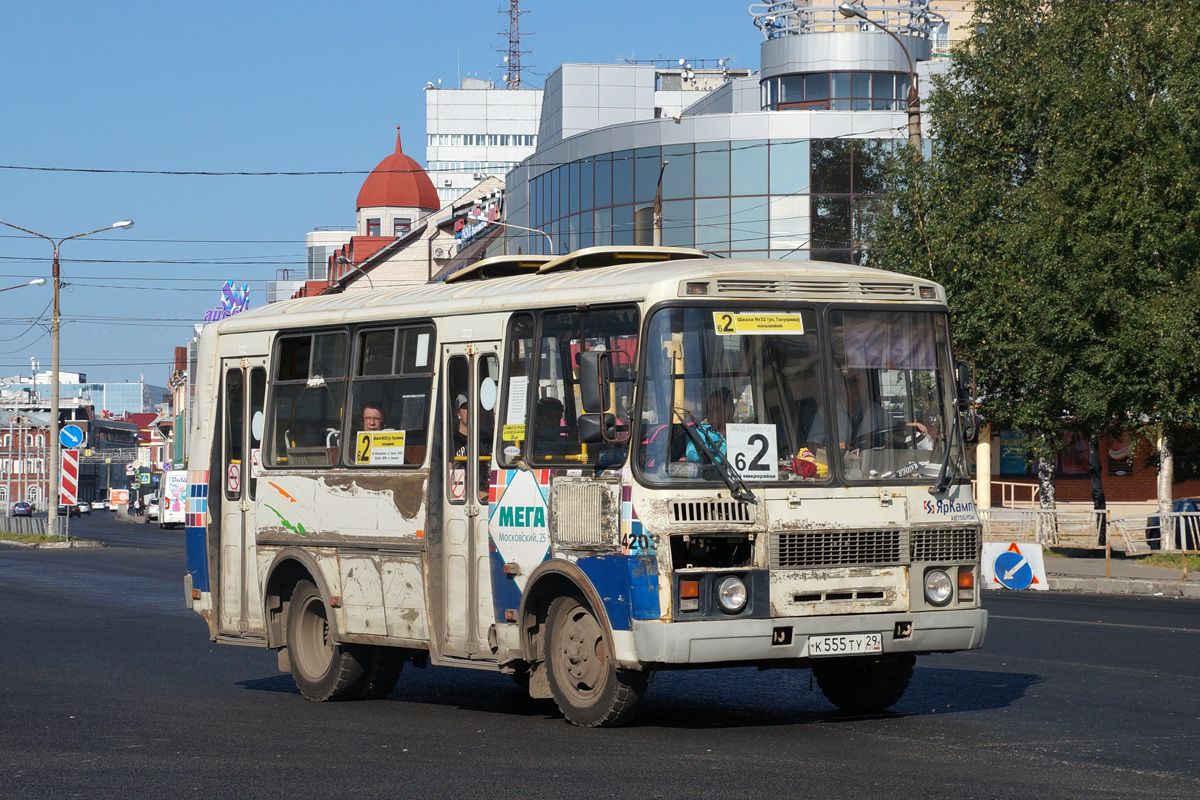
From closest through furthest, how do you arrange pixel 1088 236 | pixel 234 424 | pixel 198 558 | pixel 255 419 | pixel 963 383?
pixel 963 383
pixel 255 419
pixel 234 424
pixel 198 558
pixel 1088 236

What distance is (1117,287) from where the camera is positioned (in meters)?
28.3

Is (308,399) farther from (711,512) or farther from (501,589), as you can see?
(711,512)

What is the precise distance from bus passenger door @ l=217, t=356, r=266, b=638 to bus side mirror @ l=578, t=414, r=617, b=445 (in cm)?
411

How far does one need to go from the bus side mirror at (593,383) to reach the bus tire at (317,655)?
3349 millimetres

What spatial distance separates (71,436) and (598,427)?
34070 millimetres

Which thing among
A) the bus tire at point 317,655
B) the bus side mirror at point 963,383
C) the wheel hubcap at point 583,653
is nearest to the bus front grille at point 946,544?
the bus side mirror at point 963,383

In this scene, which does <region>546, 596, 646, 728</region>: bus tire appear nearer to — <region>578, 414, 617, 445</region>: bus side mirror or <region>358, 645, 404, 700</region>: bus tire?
<region>578, 414, 617, 445</region>: bus side mirror

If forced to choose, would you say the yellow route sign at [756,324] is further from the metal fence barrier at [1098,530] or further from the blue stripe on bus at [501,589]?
the metal fence barrier at [1098,530]

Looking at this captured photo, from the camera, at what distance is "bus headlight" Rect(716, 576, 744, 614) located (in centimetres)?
898

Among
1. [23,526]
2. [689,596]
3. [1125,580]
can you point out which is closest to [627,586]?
[689,596]

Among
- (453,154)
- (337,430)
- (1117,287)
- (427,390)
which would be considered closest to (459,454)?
(427,390)

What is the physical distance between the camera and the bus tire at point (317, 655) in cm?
1152

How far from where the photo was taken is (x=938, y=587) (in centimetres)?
957

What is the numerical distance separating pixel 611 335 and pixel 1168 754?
3.84 metres
